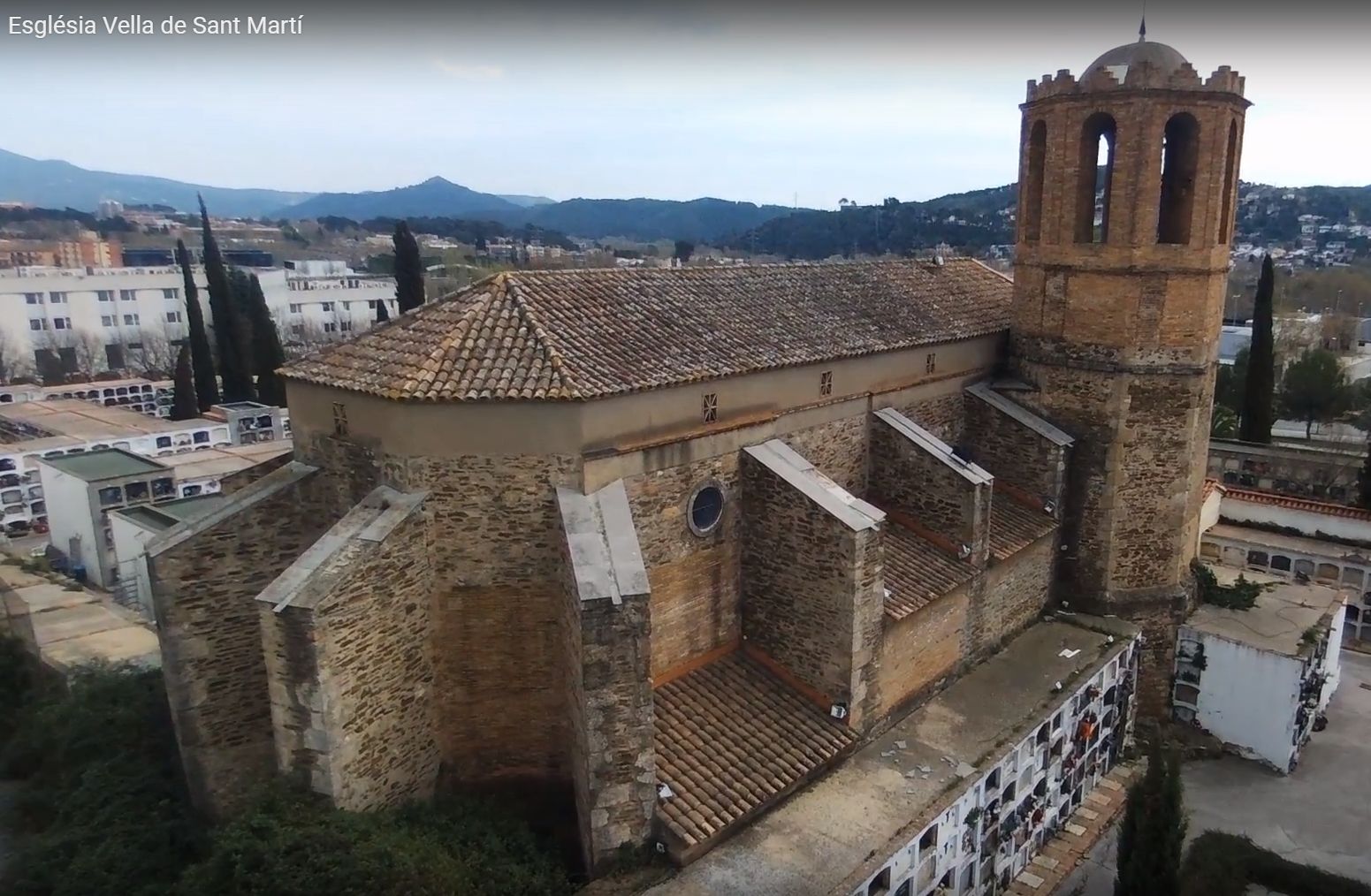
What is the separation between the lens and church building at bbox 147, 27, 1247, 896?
10.4m

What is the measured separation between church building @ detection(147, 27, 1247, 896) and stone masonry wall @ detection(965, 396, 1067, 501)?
85mm

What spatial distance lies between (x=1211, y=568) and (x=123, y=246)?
105 metres

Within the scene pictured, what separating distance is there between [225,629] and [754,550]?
7418 millimetres

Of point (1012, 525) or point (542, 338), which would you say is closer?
point (542, 338)

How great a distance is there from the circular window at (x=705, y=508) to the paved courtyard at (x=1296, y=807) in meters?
7.94

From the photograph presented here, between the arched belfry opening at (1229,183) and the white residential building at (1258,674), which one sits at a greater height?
the arched belfry opening at (1229,183)

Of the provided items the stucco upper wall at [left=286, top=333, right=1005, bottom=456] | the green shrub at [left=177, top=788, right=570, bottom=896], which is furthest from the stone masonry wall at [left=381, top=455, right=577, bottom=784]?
the green shrub at [left=177, top=788, right=570, bottom=896]

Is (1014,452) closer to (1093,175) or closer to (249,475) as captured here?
(1093,175)

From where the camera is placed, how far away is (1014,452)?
1689 cm

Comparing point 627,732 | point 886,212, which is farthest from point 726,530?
point 886,212

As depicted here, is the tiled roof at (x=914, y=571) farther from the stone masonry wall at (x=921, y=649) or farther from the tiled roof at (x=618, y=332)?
the tiled roof at (x=618, y=332)

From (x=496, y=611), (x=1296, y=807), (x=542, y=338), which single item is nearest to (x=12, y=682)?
(x=496, y=611)

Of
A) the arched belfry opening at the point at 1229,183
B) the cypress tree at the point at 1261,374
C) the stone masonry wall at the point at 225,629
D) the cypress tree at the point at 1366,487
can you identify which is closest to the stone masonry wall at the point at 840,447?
the stone masonry wall at the point at 225,629

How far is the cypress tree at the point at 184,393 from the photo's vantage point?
37438 mm
